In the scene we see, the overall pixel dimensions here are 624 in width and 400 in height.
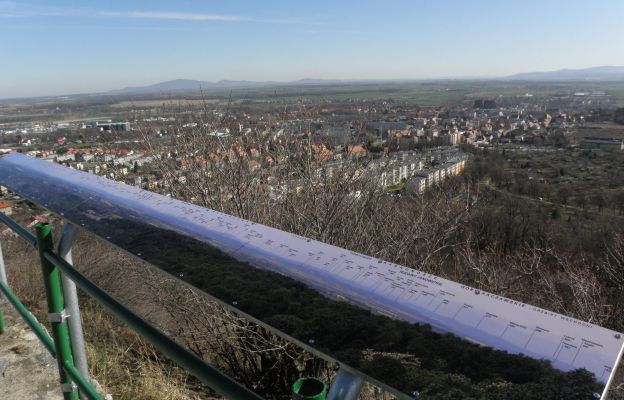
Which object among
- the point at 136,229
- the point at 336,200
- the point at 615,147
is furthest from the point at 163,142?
the point at 615,147

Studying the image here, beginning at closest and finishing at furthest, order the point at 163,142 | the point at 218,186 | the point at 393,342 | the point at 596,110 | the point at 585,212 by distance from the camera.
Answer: the point at 393,342, the point at 218,186, the point at 163,142, the point at 585,212, the point at 596,110

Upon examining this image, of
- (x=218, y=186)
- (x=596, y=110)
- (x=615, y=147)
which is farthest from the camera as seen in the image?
(x=596, y=110)

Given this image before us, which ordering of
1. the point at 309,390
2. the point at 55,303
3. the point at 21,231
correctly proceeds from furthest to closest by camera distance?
1. the point at 21,231
2. the point at 55,303
3. the point at 309,390

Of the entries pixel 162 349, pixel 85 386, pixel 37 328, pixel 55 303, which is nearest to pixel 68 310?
pixel 55 303

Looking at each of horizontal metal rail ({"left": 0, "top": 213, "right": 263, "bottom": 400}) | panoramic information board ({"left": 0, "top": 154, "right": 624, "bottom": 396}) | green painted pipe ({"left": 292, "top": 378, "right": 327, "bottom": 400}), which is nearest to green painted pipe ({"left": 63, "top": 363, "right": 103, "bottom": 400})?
horizontal metal rail ({"left": 0, "top": 213, "right": 263, "bottom": 400})

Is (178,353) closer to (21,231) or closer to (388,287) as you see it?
(388,287)

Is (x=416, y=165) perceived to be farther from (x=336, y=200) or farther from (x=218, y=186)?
(x=218, y=186)
